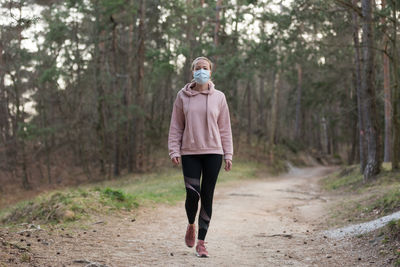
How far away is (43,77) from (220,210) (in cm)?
1505

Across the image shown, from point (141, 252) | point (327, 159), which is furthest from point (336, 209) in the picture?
point (327, 159)

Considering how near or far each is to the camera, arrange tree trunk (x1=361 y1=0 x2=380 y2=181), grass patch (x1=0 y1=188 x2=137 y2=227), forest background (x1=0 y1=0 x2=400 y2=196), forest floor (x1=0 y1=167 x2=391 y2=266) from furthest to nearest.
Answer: forest background (x1=0 y1=0 x2=400 y2=196), tree trunk (x1=361 y1=0 x2=380 y2=181), grass patch (x1=0 y1=188 x2=137 y2=227), forest floor (x1=0 y1=167 x2=391 y2=266)

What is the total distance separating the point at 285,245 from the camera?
635 cm

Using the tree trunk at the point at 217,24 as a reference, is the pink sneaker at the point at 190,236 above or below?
below

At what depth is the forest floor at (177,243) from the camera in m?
4.88

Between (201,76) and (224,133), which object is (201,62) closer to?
(201,76)

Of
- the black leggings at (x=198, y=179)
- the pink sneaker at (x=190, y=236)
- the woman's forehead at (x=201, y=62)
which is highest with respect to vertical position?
the woman's forehead at (x=201, y=62)

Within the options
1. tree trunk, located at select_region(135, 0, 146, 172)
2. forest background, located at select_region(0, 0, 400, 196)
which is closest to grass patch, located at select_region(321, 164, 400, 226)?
forest background, located at select_region(0, 0, 400, 196)

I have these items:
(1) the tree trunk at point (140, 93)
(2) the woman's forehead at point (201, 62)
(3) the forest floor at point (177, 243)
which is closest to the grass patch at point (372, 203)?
→ (3) the forest floor at point (177, 243)

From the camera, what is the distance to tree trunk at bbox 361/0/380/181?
1357cm

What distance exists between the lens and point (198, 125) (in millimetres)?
5102

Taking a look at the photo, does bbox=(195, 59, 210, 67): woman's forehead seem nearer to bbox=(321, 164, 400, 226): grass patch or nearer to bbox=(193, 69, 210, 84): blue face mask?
bbox=(193, 69, 210, 84): blue face mask

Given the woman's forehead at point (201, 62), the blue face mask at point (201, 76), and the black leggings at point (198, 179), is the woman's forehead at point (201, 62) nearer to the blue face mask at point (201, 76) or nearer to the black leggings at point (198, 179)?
the blue face mask at point (201, 76)

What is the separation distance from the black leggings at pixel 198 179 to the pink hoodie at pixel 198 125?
99mm
